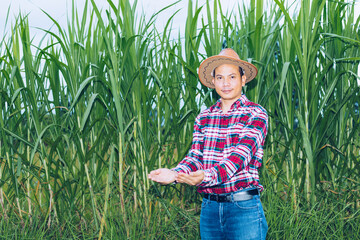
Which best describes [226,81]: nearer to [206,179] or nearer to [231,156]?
[231,156]

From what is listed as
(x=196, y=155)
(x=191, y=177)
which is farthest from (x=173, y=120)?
(x=191, y=177)

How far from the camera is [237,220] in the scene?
1.68 metres

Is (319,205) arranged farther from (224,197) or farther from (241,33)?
(241,33)

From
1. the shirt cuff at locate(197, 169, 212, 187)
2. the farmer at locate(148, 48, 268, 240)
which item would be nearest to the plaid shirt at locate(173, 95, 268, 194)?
the farmer at locate(148, 48, 268, 240)

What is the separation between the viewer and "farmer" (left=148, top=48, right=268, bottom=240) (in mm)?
1682

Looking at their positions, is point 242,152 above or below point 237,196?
above

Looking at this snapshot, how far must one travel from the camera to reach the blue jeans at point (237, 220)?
1.68 m

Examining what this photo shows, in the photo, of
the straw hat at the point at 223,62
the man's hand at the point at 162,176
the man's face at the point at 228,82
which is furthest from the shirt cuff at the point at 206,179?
the straw hat at the point at 223,62

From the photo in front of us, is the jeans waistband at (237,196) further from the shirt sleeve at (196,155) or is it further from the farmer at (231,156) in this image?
the shirt sleeve at (196,155)

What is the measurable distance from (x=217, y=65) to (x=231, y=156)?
1.67 ft

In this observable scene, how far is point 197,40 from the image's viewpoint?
101 inches

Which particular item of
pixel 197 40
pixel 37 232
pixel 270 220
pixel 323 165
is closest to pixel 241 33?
pixel 197 40

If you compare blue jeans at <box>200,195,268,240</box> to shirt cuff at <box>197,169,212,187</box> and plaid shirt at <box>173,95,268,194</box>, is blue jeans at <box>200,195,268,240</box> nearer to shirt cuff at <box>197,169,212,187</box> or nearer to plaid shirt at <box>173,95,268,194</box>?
plaid shirt at <box>173,95,268,194</box>

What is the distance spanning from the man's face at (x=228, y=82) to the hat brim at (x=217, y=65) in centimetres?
3
